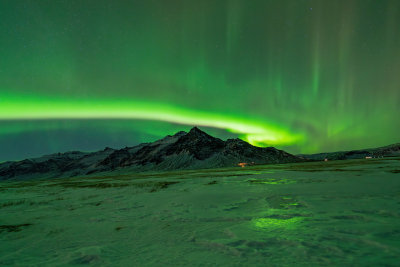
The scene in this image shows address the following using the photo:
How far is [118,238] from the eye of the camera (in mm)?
8164

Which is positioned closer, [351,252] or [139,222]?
[351,252]

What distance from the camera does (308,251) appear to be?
5.96m

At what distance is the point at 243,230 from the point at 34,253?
6.30 m

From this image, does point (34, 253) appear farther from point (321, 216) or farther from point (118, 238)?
point (321, 216)

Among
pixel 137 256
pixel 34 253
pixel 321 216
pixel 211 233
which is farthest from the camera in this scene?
pixel 321 216

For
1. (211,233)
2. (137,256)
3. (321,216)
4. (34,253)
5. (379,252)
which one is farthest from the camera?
(321,216)

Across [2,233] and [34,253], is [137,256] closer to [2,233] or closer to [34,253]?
[34,253]

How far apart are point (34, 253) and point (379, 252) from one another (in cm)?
901

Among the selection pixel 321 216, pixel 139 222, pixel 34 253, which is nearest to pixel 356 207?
pixel 321 216

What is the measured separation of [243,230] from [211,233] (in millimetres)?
1062

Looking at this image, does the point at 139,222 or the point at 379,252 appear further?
the point at 139,222

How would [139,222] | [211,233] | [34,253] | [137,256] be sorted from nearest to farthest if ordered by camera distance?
[137,256] → [34,253] → [211,233] → [139,222]

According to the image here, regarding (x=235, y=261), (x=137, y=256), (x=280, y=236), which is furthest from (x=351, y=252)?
(x=137, y=256)

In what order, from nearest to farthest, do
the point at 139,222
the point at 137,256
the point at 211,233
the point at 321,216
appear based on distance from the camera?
the point at 137,256
the point at 211,233
the point at 321,216
the point at 139,222
